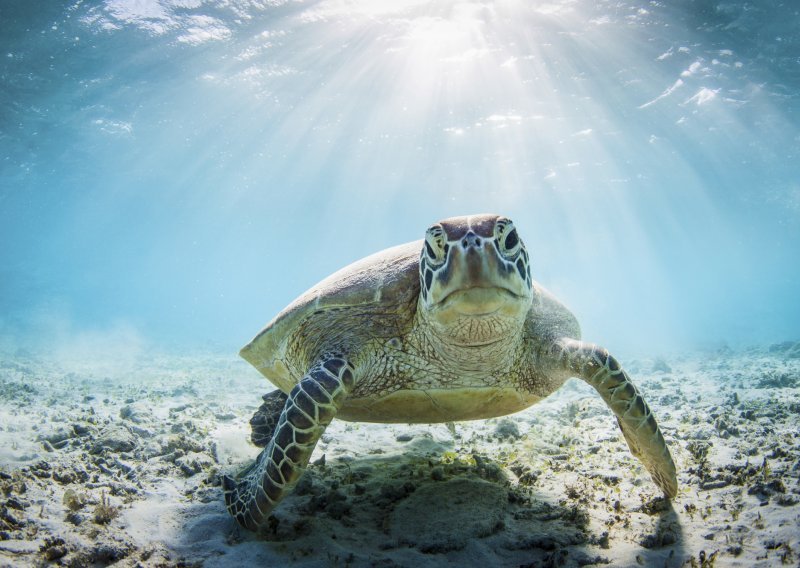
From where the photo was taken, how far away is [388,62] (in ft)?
63.3

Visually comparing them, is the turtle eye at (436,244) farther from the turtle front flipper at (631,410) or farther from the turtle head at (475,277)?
the turtle front flipper at (631,410)

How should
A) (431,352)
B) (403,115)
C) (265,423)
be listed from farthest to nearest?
(403,115) < (265,423) < (431,352)

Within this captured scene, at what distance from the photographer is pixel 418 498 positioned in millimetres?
2857

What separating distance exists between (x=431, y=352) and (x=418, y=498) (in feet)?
3.05

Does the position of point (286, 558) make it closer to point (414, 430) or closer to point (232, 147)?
point (414, 430)

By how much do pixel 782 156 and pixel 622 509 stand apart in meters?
32.2

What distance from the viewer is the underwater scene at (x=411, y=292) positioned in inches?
96.3

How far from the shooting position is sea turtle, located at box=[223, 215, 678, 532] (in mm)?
2418

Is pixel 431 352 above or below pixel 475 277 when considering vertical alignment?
below

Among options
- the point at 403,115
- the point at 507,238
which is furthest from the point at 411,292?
the point at 403,115

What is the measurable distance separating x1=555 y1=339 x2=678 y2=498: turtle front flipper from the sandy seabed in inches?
7.2

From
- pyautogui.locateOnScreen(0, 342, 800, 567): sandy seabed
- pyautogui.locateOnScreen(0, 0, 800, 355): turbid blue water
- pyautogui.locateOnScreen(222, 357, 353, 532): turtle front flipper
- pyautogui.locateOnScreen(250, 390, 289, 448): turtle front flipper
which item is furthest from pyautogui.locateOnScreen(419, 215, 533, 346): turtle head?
pyautogui.locateOnScreen(0, 0, 800, 355): turbid blue water

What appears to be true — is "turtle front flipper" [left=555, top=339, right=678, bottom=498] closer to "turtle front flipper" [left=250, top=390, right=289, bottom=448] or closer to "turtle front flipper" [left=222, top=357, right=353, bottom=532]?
"turtle front flipper" [left=222, top=357, right=353, bottom=532]

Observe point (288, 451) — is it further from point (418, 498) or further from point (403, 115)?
point (403, 115)
